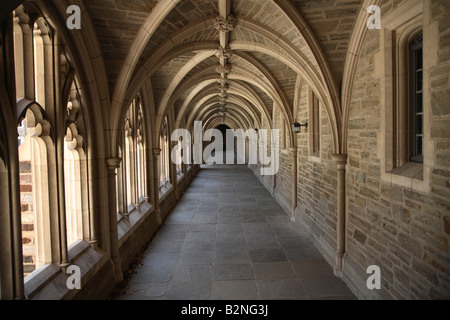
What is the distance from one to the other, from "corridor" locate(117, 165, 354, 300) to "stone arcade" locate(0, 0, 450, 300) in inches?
1.3

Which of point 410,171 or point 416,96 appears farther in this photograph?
point 416,96

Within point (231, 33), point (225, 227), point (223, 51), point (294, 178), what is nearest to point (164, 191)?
point (225, 227)

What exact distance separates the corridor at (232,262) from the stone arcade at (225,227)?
32 mm

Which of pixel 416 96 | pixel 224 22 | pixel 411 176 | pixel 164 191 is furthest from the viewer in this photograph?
pixel 164 191

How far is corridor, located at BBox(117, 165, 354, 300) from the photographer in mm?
4082

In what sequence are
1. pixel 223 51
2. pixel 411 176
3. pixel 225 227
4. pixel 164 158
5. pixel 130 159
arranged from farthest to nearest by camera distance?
pixel 164 158 < pixel 225 227 < pixel 223 51 < pixel 130 159 < pixel 411 176

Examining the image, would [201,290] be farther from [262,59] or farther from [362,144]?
[262,59]

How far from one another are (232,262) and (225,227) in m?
1.98

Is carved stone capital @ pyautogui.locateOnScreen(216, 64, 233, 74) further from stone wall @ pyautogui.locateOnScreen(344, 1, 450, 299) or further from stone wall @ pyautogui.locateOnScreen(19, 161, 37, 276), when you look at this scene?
stone wall @ pyautogui.locateOnScreen(19, 161, 37, 276)

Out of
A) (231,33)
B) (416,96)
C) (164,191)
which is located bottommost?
(164,191)

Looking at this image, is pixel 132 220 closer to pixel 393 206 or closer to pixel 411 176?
pixel 393 206

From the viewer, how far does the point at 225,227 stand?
703cm

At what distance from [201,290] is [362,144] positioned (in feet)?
9.43
